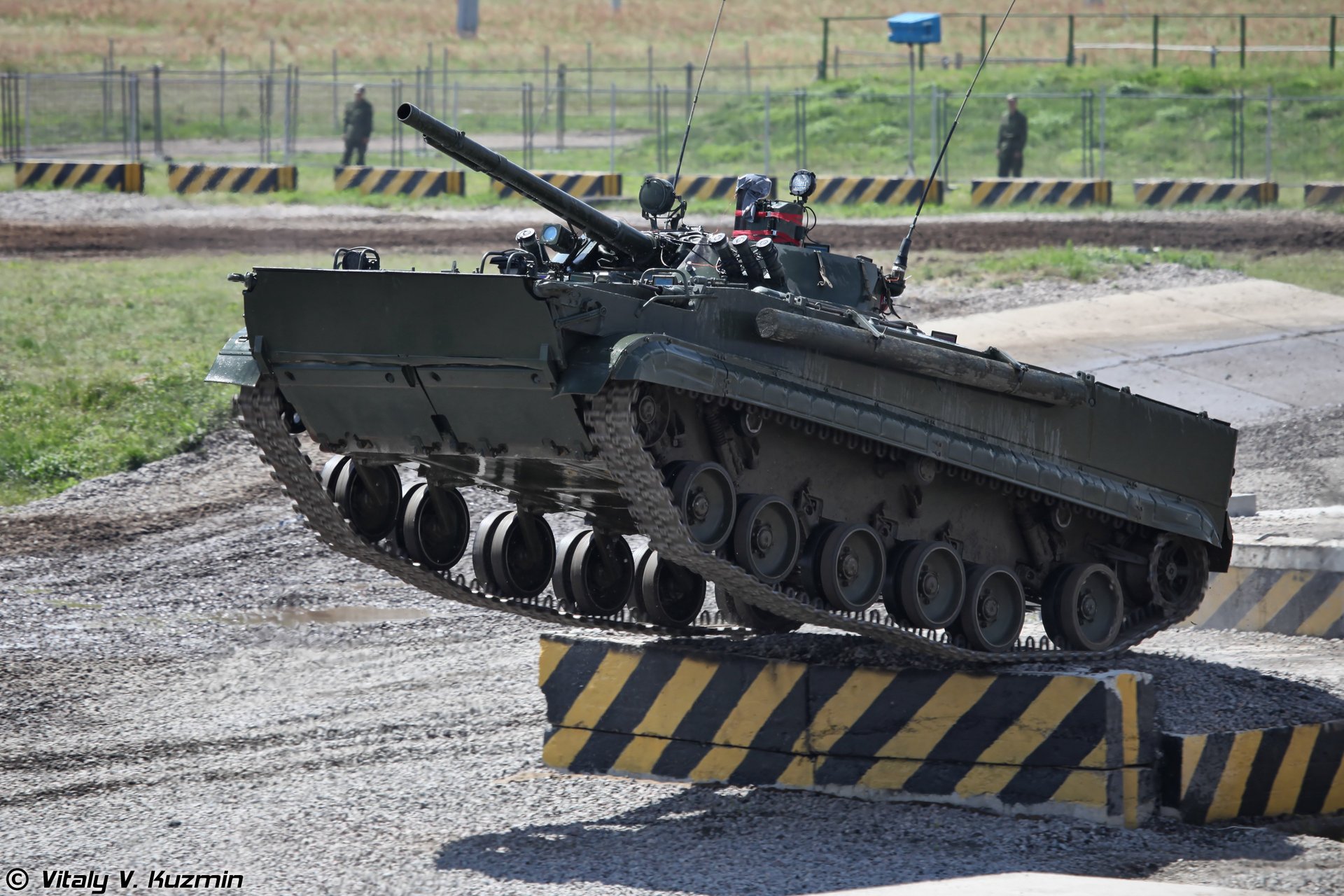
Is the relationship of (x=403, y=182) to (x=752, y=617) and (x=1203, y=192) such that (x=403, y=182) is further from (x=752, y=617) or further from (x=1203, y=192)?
(x=752, y=617)

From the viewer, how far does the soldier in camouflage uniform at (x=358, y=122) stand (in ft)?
111

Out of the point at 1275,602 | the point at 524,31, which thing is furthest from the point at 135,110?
the point at 1275,602

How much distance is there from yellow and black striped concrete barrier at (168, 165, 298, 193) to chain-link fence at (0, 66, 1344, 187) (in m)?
1.13

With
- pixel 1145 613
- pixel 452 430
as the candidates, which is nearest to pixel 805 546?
pixel 452 430

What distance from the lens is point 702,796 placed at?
381 inches

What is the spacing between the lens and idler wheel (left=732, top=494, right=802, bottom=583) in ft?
30.9

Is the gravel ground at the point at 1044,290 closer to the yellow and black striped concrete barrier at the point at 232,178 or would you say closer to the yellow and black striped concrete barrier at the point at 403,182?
the yellow and black striped concrete barrier at the point at 403,182

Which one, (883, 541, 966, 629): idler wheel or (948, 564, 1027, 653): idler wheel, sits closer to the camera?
(883, 541, 966, 629): idler wheel

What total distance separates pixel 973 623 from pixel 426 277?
154 inches

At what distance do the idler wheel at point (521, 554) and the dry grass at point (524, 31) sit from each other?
36.1m

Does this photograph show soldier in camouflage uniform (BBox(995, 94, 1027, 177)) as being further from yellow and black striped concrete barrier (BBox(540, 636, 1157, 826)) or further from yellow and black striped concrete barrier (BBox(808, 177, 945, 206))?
yellow and black striped concrete barrier (BBox(540, 636, 1157, 826))

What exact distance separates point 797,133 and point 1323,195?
10032 millimetres

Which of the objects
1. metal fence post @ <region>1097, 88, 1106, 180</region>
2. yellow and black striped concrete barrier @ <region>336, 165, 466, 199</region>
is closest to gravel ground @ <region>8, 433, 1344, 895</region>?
yellow and black striped concrete barrier @ <region>336, 165, 466, 199</region>

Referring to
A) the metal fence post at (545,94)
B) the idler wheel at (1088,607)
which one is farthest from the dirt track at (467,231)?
the idler wheel at (1088,607)
